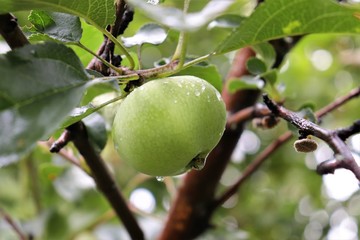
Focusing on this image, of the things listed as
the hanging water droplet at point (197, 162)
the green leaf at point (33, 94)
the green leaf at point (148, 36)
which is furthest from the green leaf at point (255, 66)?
the green leaf at point (33, 94)

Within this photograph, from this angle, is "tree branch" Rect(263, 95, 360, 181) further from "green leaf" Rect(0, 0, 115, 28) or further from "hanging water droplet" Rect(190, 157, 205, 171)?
"green leaf" Rect(0, 0, 115, 28)

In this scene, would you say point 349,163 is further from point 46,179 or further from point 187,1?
point 46,179

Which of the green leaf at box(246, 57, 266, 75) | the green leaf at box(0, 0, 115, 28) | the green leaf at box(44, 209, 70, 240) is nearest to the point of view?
the green leaf at box(0, 0, 115, 28)

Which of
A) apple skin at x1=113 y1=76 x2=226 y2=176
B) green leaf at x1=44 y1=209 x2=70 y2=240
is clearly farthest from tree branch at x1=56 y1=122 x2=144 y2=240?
green leaf at x1=44 y1=209 x2=70 y2=240

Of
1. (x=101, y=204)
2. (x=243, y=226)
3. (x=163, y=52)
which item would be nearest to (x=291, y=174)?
(x=243, y=226)

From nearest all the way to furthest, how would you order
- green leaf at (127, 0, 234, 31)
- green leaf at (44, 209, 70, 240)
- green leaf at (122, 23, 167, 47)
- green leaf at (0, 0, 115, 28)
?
green leaf at (127, 0, 234, 31), green leaf at (0, 0, 115, 28), green leaf at (122, 23, 167, 47), green leaf at (44, 209, 70, 240)

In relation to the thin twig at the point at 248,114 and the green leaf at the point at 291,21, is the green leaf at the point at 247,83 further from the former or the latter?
the green leaf at the point at 291,21
